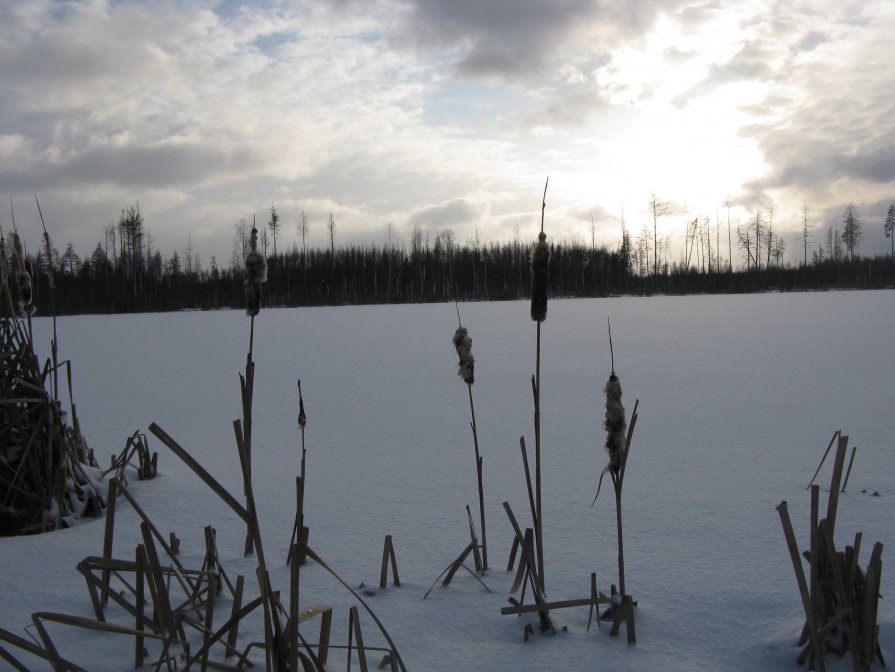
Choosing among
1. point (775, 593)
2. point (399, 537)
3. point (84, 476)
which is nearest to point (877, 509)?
point (775, 593)

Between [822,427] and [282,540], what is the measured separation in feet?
11.4

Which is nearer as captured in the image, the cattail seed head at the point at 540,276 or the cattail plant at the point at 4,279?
the cattail seed head at the point at 540,276

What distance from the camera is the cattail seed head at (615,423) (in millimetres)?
1300

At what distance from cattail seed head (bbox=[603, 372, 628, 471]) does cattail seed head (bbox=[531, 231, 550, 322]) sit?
205mm

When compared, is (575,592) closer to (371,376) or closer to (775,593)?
(775,593)

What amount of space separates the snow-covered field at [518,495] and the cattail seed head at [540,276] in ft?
2.57

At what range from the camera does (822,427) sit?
3.97m

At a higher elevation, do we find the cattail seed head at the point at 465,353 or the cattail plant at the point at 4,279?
the cattail plant at the point at 4,279

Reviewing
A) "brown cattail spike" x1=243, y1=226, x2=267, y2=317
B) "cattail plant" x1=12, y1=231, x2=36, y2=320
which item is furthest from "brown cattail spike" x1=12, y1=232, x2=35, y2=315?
"brown cattail spike" x1=243, y1=226, x2=267, y2=317

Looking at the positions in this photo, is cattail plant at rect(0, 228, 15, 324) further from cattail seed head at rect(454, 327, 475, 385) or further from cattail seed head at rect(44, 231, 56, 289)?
cattail seed head at rect(454, 327, 475, 385)

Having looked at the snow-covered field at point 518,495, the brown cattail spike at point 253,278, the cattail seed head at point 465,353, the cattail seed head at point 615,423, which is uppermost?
the brown cattail spike at point 253,278

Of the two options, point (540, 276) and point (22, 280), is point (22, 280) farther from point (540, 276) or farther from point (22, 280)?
point (540, 276)

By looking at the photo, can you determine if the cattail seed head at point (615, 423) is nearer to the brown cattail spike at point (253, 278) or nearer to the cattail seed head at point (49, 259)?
the brown cattail spike at point (253, 278)

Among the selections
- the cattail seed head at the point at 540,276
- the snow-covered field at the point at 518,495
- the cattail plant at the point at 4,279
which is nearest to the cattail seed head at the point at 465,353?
the cattail seed head at the point at 540,276
